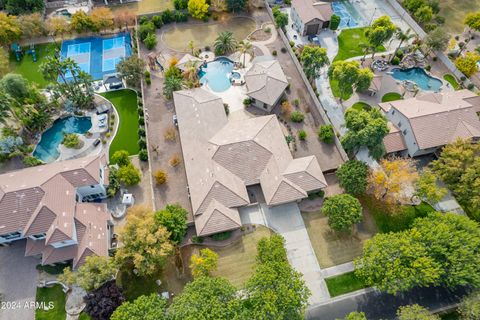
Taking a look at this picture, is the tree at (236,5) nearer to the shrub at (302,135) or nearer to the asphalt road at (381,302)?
the shrub at (302,135)

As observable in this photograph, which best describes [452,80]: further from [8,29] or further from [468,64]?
[8,29]

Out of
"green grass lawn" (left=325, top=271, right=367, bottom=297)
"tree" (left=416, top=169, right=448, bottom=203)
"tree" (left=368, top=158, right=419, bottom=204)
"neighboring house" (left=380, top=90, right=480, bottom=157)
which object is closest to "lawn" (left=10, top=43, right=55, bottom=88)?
"green grass lawn" (left=325, top=271, right=367, bottom=297)

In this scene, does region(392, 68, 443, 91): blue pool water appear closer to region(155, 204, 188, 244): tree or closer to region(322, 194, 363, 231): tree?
region(322, 194, 363, 231): tree

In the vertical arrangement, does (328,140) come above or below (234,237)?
above

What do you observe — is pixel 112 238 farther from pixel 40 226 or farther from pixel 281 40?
pixel 281 40

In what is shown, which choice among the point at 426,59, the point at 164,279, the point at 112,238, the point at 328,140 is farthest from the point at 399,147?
the point at 112,238

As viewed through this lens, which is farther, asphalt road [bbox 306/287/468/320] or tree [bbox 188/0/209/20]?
tree [bbox 188/0/209/20]

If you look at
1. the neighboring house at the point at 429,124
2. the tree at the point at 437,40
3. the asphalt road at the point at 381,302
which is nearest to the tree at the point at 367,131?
the neighboring house at the point at 429,124

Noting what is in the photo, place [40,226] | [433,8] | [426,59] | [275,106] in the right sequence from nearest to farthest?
[40,226] → [275,106] → [426,59] → [433,8]
